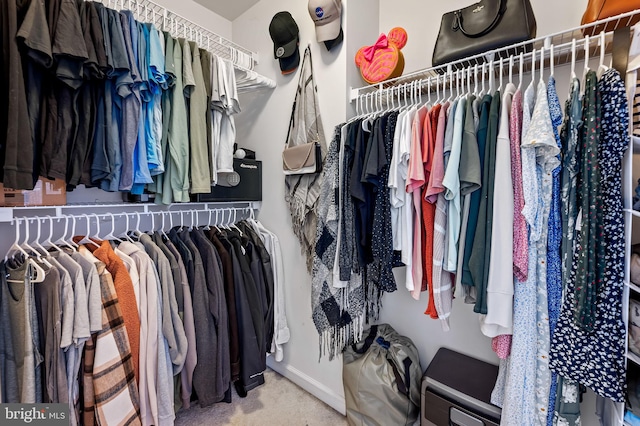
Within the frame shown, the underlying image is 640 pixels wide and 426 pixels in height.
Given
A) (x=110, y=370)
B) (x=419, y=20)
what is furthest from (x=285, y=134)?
(x=110, y=370)

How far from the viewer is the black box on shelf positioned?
5.91ft

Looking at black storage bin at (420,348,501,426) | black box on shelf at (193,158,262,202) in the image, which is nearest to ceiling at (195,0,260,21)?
black box on shelf at (193,158,262,202)

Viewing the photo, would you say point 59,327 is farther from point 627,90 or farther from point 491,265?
point 627,90

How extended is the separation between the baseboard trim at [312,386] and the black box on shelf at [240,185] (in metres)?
1.27

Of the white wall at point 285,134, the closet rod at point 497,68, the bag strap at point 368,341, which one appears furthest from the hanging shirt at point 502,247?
the white wall at point 285,134

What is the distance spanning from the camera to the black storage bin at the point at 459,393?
3.83ft

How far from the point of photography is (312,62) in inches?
A: 69.4

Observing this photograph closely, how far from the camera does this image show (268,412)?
66.9 inches

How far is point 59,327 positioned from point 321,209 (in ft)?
3.90

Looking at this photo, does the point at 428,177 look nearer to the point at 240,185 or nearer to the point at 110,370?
the point at 240,185

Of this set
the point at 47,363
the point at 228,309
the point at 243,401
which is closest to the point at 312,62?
the point at 228,309

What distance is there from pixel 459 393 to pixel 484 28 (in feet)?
5.09

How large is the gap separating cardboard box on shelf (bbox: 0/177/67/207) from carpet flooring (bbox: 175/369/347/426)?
1.40 metres

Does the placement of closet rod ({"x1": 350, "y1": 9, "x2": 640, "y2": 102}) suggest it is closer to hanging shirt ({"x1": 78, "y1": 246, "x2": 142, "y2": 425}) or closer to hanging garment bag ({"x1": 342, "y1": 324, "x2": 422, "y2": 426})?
hanging garment bag ({"x1": 342, "y1": 324, "x2": 422, "y2": 426})
